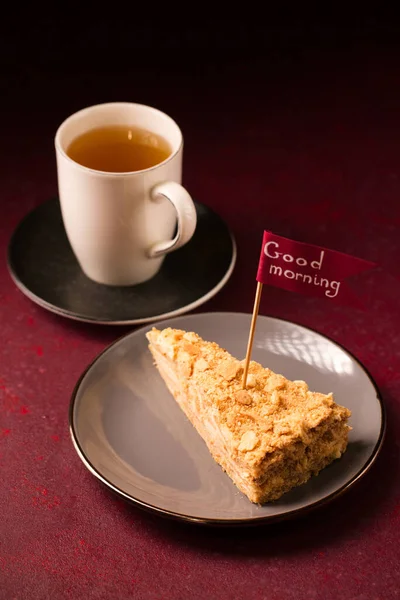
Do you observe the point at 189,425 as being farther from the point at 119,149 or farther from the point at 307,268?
the point at 119,149

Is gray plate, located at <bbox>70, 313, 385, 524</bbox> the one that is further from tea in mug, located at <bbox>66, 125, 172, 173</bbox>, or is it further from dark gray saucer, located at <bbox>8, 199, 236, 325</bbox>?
tea in mug, located at <bbox>66, 125, 172, 173</bbox>

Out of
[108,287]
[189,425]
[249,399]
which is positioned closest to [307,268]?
[249,399]

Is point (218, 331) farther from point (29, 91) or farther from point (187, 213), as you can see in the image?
point (29, 91)

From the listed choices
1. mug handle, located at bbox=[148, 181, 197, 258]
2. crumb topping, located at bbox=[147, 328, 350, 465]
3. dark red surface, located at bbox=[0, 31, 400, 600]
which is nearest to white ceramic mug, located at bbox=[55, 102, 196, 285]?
mug handle, located at bbox=[148, 181, 197, 258]

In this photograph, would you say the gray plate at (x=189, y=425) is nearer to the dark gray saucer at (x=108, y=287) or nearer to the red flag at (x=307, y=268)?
the dark gray saucer at (x=108, y=287)

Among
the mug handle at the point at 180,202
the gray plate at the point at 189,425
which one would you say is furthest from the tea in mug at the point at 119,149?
the gray plate at the point at 189,425

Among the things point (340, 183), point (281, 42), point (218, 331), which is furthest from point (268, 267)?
point (281, 42)

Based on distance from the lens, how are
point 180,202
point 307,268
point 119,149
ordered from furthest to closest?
1. point 119,149
2. point 180,202
3. point 307,268
